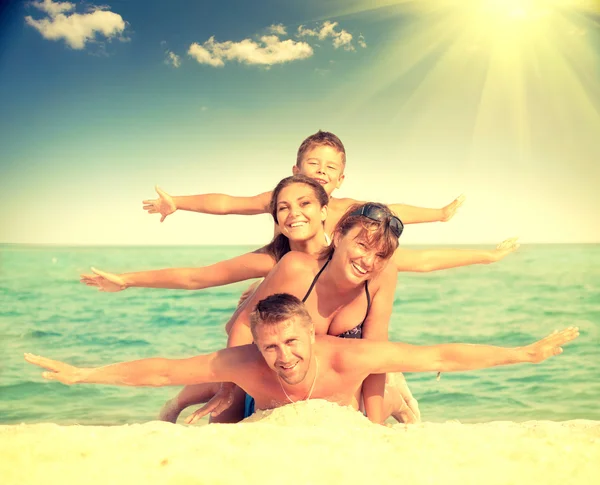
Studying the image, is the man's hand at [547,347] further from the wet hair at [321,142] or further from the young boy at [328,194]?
the wet hair at [321,142]

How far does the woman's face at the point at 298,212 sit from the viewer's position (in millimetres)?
3959

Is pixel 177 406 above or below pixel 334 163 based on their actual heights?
below

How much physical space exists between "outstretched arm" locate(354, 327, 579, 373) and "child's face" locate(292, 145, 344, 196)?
1496 millimetres

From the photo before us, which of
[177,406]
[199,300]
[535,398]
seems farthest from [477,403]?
[199,300]

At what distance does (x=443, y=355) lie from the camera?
11.3ft

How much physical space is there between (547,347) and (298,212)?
4.85 ft

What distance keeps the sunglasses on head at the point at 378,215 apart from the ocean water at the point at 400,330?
5.40 m

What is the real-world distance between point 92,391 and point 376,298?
7.08 metres

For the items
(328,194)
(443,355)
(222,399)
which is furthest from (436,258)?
(222,399)

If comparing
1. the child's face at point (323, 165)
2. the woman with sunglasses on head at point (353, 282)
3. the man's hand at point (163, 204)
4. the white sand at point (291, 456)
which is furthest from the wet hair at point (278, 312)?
the man's hand at point (163, 204)

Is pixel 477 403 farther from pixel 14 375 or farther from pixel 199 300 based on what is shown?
pixel 199 300

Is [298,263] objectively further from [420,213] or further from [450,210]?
[450,210]

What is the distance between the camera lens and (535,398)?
32.4 ft

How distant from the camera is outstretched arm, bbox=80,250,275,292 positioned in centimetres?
427
